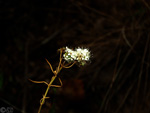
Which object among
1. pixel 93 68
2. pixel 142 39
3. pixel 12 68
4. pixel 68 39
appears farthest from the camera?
pixel 68 39

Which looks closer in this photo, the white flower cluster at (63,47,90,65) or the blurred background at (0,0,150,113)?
the white flower cluster at (63,47,90,65)

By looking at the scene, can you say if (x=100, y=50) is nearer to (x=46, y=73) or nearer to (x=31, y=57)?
(x=46, y=73)

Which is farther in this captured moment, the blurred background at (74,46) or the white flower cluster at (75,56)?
the blurred background at (74,46)

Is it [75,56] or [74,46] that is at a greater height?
[74,46]

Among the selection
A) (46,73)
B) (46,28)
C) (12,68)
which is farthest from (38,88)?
(46,28)

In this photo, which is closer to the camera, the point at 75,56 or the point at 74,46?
the point at 75,56

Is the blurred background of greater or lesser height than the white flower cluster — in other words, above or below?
above

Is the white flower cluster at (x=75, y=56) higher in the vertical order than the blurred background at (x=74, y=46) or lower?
lower

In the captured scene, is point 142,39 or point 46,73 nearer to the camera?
point 142,39
